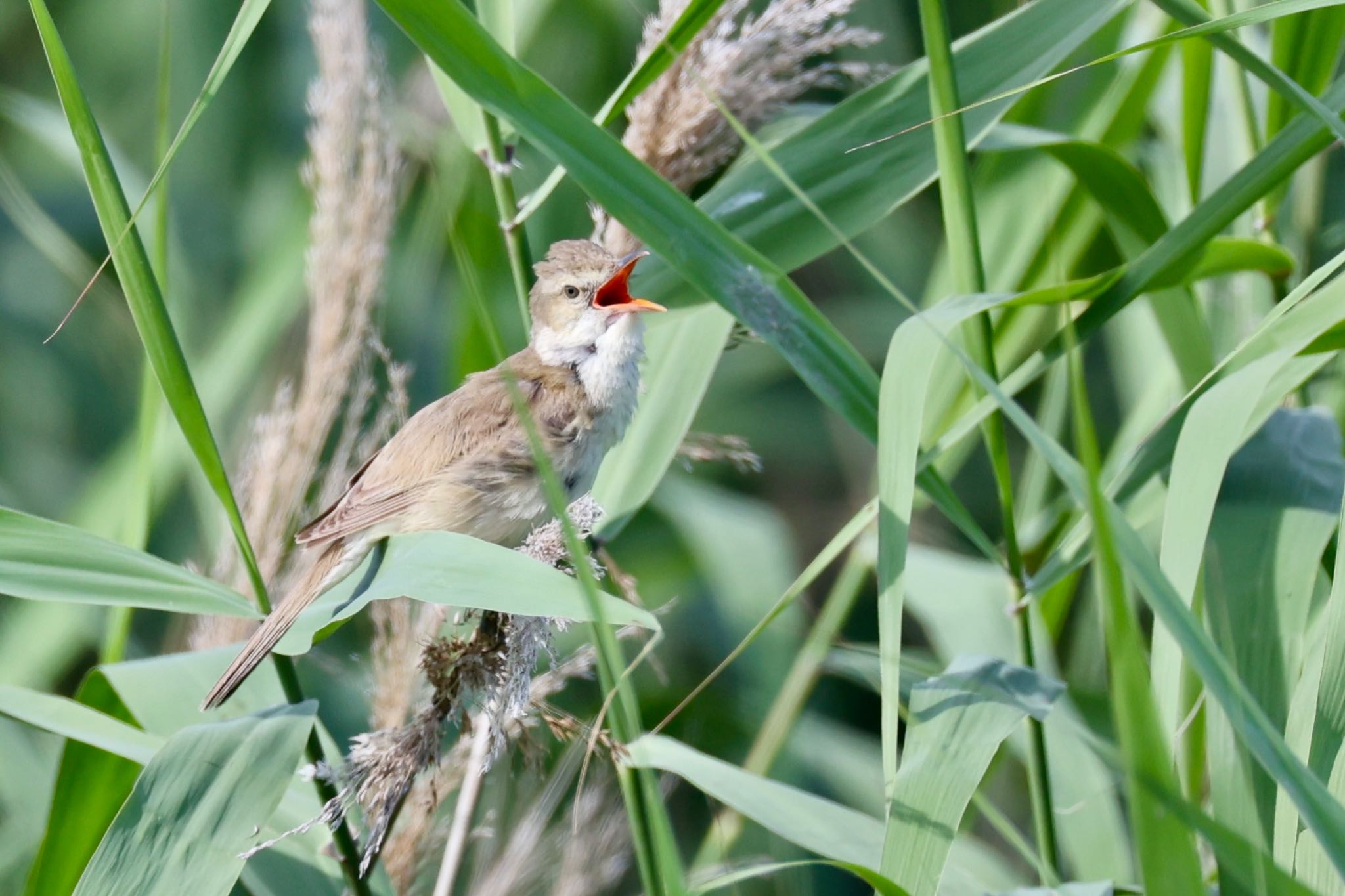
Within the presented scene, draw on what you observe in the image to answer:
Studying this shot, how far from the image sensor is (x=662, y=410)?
194 centimetres

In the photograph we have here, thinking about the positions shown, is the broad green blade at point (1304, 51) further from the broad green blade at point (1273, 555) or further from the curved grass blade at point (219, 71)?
the curved grass blade at point (219, 71)

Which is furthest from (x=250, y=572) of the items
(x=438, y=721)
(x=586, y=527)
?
(x=586, y=527)

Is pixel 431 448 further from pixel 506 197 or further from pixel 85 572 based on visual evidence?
pixel 85 572

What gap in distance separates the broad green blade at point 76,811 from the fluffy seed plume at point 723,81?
3.91ft

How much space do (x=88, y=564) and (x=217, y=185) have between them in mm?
2744

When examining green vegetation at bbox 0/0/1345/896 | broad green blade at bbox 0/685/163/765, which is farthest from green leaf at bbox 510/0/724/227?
broad green blade at bbox 0/685/163/765

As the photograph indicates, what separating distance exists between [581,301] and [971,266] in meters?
0.87

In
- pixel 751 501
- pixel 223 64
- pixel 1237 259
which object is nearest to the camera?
pixel 223 64

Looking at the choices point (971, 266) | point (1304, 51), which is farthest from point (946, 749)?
point (1304, 51)

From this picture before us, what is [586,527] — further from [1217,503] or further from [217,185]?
[217,185]

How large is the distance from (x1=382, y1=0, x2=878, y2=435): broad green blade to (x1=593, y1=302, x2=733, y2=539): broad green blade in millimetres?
402

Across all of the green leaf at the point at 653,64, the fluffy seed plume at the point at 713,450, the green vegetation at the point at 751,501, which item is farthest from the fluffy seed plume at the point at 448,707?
the green leaf at the point at 653,64

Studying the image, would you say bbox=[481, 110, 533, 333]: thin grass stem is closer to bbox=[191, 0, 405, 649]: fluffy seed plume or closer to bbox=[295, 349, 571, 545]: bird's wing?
bbox=[295, 349, 571, 545]: bird's wing

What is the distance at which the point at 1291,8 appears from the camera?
4.19 feet
